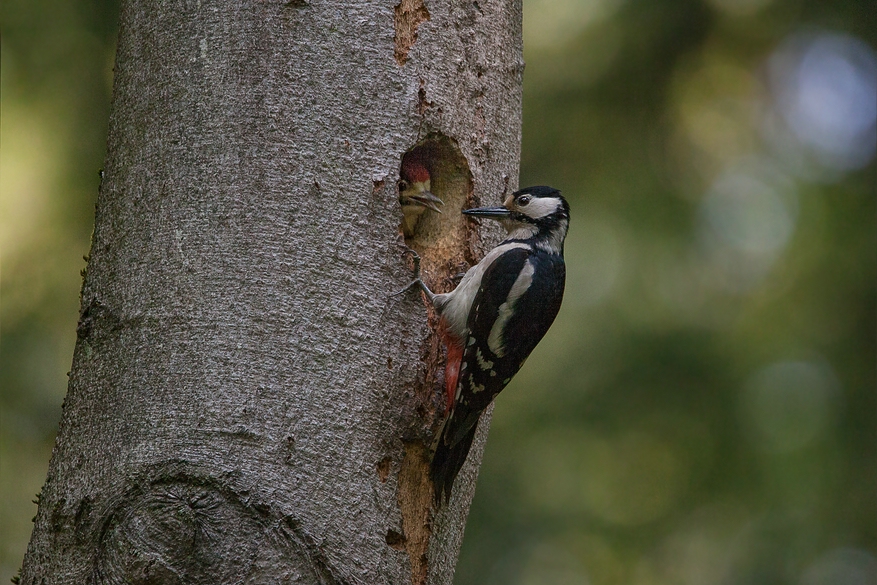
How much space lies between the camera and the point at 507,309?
3.04 m

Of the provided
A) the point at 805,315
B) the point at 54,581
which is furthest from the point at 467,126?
the point at 805,315

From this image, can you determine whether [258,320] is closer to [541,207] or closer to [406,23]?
[406,23]

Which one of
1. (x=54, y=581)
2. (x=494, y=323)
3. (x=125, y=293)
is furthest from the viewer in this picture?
(x=494, y=323)

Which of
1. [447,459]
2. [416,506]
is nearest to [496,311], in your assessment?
[447,459]

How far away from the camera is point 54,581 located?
78.7 inches

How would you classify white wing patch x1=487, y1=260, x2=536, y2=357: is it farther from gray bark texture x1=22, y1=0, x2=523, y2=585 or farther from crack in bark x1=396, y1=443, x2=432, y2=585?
crack in bark x1=396, y1=443, x2=432, y2=585

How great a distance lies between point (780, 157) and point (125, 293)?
14.6ft

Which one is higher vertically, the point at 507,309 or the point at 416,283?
the point at 507,309

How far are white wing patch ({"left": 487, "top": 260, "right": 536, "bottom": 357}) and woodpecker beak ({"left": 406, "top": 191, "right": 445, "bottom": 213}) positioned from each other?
469 mm

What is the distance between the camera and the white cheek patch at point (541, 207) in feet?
10.6

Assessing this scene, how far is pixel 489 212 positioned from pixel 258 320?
926 mm

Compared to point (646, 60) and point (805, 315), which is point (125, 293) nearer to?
point (646, 60)

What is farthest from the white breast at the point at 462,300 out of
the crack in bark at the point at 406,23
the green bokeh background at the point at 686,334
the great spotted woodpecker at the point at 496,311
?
the green bokeh background at the point at 686,334

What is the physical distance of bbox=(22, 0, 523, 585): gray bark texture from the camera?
1979mm
